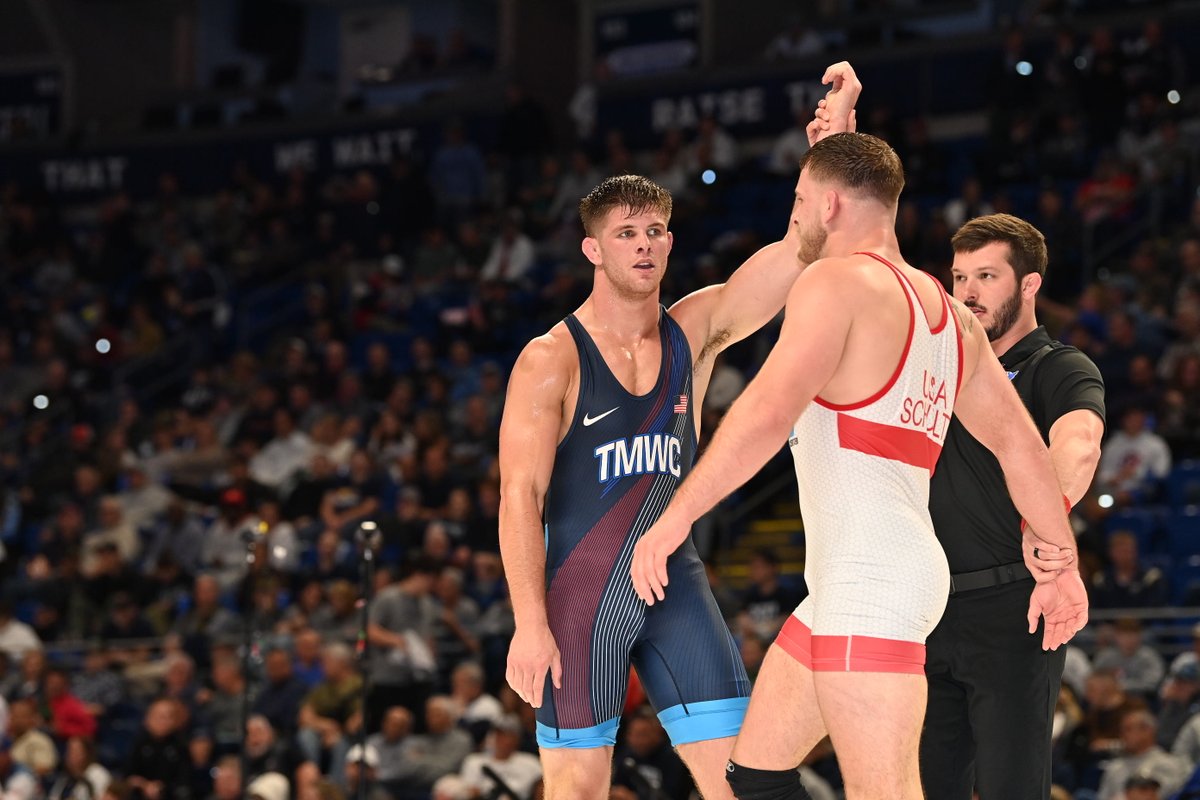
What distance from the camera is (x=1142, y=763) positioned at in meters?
9.12

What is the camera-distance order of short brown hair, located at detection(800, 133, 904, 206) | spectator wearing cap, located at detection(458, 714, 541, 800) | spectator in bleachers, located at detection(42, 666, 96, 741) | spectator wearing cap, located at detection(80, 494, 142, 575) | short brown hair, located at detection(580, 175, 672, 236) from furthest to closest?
spectator wearing cap, located at detection(80, 494, 142, 575), spectator in bleachers, located at detection(42, 666, 96, 741), spectator wearing cap, located at detection(458, 714, 541, 800), short brown hair, located at detection(580, 175, 672, 236), short brown hair, located at detection(800, 133, 904, 206)

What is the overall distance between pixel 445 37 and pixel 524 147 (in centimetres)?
543

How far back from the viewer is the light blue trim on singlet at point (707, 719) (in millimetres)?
5195

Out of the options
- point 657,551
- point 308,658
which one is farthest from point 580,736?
point 308,658

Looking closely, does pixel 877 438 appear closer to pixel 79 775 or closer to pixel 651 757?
pixel 651 757

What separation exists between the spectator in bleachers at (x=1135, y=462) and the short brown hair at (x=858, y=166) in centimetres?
776

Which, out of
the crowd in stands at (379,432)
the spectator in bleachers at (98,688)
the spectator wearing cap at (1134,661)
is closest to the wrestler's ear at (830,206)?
the crowd in stands at (379,432)

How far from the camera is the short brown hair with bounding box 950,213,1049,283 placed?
17.5ft

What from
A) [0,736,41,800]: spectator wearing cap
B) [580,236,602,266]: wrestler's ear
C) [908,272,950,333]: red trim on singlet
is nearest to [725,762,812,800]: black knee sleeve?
[908,272,950,333]: red trim on singlet

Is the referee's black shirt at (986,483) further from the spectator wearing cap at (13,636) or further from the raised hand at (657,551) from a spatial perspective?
the spectator wearing cap at (13,636)

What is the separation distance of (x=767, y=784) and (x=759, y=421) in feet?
3.73

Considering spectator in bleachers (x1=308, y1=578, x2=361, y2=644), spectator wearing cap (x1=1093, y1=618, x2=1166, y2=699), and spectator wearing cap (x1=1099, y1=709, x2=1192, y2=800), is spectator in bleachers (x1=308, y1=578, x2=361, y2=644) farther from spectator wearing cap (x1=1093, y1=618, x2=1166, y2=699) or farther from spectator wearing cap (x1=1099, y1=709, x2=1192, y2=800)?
spectator wearing cap (x1=1099, y1=709, x2=1192, y2=800)

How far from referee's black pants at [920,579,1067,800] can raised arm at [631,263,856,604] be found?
1046 mm

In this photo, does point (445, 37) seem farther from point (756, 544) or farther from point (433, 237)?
point (756, 544)
